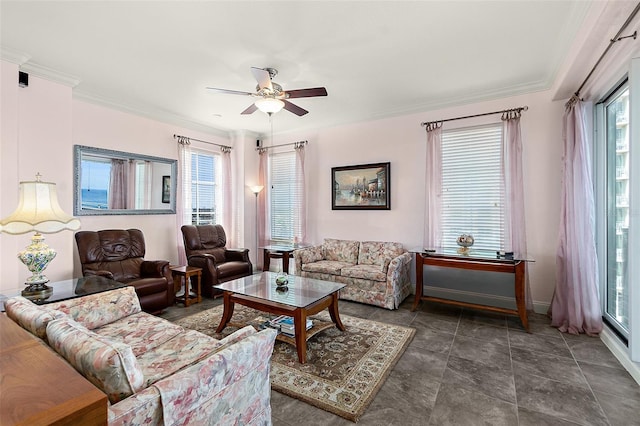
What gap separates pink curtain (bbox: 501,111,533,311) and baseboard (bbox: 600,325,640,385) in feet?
2.68

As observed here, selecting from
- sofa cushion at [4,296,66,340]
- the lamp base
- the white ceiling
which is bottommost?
the lamp base

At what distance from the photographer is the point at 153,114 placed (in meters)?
4.58

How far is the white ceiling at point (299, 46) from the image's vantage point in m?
2.31

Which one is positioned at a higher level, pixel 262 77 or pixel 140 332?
pixel 262 77

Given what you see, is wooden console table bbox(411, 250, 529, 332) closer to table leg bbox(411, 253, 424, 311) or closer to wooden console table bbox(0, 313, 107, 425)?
table leg bbox(411, 253, 424, 311)

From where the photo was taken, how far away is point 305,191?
5555 mm

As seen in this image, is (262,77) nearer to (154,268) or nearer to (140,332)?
(140,332)

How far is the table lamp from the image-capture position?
2.31 meters

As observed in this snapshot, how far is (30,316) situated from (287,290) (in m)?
1.96

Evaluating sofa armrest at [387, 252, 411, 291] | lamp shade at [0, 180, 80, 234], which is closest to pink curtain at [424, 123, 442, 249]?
sofa armrest at [387, 252, 411, 291]

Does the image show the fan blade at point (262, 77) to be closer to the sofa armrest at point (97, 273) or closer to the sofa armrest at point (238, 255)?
the sofa armrest at point (97, 273)

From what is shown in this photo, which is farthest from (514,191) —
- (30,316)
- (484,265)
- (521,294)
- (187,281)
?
(30,316)

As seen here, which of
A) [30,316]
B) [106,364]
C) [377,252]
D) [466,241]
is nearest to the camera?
[106,364]

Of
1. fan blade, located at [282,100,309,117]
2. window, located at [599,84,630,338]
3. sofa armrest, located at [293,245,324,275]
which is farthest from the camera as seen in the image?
sofa armrest, located at [293,245,324,275]
